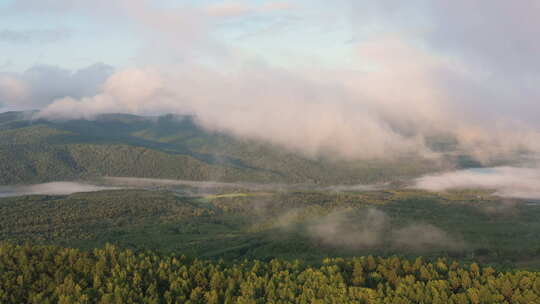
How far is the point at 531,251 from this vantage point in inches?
6865

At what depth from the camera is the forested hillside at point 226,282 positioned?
2785 inches

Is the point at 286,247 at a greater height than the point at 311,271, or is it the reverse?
the point at 311,271

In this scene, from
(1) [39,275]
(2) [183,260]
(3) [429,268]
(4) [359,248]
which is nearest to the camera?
(1) [39,275]

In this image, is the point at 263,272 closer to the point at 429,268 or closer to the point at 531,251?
the point at 429,268

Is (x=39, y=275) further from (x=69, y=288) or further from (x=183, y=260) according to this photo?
(x=183, y=260)

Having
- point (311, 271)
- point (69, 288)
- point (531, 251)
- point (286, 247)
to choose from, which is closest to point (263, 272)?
point (311, 271)

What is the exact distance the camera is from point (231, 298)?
7425cm

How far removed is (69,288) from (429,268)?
7190cm

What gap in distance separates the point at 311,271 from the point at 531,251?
447ft

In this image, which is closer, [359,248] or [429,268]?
[429,268]

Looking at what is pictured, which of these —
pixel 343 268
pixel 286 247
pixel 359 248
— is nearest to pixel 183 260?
pixel 343 268

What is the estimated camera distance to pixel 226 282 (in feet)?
266

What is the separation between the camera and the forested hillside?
232 ft

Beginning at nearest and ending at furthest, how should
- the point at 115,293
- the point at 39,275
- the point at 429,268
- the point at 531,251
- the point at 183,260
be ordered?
the point at 115,293
the point at 39,275
the point at 429,268
the point at 183,260
the point at 531,251
